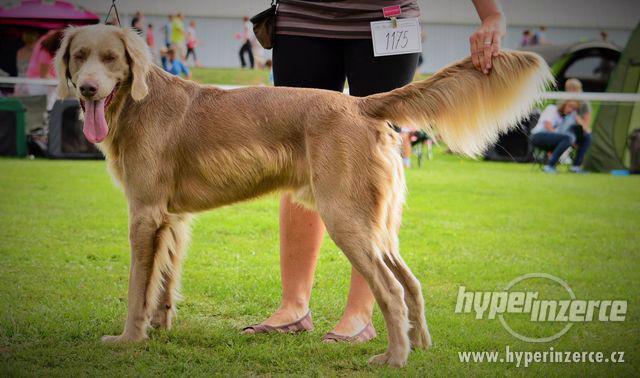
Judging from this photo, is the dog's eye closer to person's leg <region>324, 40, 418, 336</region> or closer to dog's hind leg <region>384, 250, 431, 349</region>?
person's leg <region>324, 40, 418, 336</region>

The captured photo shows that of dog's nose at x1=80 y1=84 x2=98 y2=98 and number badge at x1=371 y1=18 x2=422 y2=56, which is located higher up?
number badge at x1=371 y1=18 x2=422 y2=56

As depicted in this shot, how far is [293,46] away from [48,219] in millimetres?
3797

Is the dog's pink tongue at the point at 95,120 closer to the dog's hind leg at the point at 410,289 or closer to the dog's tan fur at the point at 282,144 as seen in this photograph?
the dog's tan fur at the point at 282,144

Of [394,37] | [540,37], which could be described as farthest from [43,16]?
[540,37]

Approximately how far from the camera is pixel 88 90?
125 inches

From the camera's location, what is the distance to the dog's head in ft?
10.6

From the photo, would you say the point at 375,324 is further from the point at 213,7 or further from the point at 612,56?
the point at 213,7

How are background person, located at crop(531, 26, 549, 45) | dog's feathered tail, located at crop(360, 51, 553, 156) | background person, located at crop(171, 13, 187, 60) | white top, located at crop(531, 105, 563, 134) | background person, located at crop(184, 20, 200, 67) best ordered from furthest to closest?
background person, located at crop(184, 20, 200, 67)
background person, located at crop(531, 26, 549, 45)
background person, located at crop(171, 13, 187, 60)
white top, located at crop(531, 105, 563, 134)
dog's feathered tail, located at crop(360, 51, 553, 156)

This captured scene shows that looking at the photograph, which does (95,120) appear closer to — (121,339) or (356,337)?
(121,339)

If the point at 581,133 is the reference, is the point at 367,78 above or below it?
above

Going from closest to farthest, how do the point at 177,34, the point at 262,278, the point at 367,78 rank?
the point at 367,78 → the point at 262,278 → the point at 177,34

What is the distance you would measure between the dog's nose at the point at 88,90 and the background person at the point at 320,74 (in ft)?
3.40

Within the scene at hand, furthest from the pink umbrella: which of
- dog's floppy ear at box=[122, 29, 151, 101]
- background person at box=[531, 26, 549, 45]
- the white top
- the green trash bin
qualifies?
background person at box=[531, 26, 549, 45]

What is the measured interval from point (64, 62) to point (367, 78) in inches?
58.4
